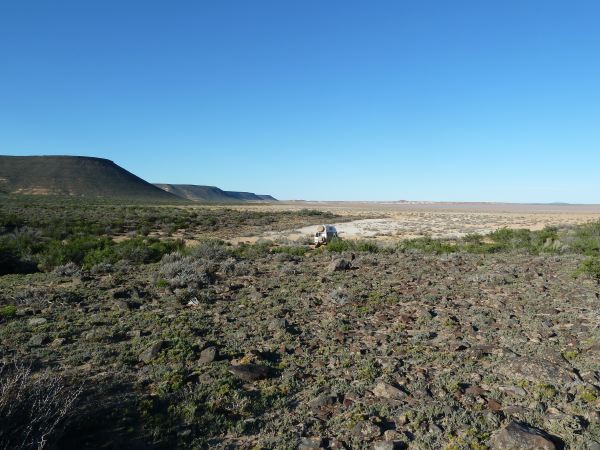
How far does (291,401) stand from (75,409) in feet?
7.29

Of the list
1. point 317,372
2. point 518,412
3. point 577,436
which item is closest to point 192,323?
point 317,372

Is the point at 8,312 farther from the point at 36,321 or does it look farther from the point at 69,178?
the point at 69,178

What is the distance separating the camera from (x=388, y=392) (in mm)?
4695

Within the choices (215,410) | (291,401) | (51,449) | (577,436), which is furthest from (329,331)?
(51,449)

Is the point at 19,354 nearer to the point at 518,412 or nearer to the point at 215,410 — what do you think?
the point at 215,410

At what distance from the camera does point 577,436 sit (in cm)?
379

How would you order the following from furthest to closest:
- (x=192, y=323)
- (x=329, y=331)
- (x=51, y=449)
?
1. (x=192, y=323)
2. (x=329, y=331)
3. (x=51, y=449)

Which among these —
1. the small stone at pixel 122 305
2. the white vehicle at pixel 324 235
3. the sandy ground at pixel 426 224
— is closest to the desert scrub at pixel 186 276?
the small stone at pixel 122 305

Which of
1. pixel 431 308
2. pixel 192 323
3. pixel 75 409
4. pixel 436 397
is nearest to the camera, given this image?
pixel 75 409

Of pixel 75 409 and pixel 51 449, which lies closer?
pixel 51 449

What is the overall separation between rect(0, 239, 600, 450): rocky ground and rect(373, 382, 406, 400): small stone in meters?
0.03

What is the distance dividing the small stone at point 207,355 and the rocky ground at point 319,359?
0.03 meters

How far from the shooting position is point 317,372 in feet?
17.5

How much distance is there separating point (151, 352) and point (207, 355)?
826 millimetres
